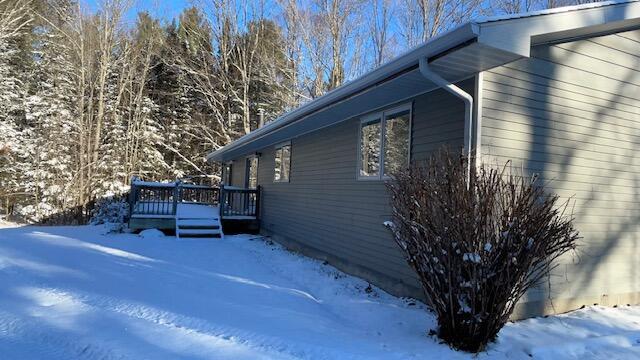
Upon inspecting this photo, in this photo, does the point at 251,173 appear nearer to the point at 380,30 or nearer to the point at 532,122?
the point at 380,30

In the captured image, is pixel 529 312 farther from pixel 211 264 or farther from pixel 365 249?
pixel 211 264

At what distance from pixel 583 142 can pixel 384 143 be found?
2688 mm

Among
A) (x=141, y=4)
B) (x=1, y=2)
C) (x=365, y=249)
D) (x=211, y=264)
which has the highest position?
(x=141, y=4)

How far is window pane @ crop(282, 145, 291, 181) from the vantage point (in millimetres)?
11745

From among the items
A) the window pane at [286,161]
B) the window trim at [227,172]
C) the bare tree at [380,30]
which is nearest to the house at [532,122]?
the window pane at [286,161]

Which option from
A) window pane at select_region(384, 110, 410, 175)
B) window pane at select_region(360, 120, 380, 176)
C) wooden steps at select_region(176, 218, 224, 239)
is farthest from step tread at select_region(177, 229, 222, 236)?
window pane at select_region(384, 110, 410, 175)

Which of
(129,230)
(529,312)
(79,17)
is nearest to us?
(529,312)

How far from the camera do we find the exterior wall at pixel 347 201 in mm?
5887

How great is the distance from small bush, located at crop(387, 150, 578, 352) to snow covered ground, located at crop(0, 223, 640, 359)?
0.35m

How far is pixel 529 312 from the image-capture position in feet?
Answer: 17.3

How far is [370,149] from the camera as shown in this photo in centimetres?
743

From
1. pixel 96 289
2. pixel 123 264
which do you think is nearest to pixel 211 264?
pixel 123 264

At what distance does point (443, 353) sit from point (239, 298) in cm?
272

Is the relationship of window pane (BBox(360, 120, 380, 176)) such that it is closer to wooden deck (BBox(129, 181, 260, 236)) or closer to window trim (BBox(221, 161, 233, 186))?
wooden deck (BBox(129, 181, 260, 236))
